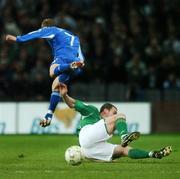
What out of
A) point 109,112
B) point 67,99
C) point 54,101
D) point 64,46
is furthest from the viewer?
point 64,46

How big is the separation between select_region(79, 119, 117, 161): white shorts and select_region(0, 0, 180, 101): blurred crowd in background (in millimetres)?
10357

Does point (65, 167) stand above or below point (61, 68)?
below

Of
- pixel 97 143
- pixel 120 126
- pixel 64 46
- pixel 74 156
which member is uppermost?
pixel 64 46

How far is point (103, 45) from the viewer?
22.2 m

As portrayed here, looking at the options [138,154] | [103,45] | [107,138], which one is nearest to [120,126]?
[107,138]

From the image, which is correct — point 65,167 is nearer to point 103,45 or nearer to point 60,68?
point 60,68

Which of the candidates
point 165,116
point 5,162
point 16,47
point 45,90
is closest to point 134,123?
point 165,116

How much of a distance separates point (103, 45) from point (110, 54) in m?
0.37

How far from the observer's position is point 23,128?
2150 cm

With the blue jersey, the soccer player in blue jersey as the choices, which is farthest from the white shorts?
the blue jersey

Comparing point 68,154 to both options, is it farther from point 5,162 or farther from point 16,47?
point 16,47

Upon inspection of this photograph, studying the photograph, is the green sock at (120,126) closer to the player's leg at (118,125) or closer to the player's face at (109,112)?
the player's leg at (118,125)

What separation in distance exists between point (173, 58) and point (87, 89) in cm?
277

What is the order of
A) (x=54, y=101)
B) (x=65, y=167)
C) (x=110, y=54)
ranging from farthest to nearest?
(x=110, y=54) < (x=54, y=101) < (x=65, y=167)
